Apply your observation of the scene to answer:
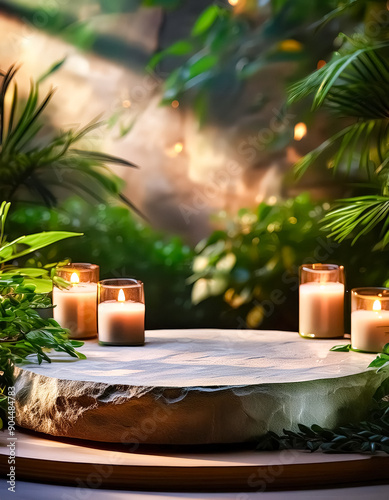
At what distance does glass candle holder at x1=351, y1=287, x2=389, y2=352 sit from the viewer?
1489 millimetres

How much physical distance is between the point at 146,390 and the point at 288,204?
1.15m

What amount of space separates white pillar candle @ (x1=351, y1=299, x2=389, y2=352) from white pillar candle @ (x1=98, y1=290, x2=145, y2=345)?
0.45 m

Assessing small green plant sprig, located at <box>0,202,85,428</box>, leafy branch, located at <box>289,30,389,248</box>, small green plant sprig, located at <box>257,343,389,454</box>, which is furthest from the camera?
leafy branch, located at <box>289,30,389,248</box>

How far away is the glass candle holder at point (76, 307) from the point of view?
1.70 m

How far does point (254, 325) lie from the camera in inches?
89.3

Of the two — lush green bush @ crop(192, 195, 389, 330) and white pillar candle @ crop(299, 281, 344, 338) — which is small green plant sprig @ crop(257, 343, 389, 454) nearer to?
white pillar candle @ crop(299, 281, 344, 338)

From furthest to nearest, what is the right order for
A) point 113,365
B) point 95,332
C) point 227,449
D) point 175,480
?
point 95,332, point 113,365, point 227,449, point 175,480

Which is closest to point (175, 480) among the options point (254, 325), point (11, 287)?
point (11, 287)

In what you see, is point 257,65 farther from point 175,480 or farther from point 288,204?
point 175,480

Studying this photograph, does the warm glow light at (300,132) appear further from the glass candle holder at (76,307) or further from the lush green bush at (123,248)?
the glass candle holder at (76,307)

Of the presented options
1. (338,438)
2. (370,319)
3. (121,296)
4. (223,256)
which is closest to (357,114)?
(223,256)

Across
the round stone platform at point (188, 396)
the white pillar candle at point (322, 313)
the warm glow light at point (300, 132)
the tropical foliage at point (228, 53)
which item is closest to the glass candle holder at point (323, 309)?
the white pillar candle at point (322, 313)

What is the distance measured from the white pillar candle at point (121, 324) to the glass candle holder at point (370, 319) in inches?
17.7

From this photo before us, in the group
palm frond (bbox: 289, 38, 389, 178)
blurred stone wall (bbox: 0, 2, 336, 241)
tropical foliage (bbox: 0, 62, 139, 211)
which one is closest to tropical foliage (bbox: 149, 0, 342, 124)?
blurred stone wall (bbox: 0, 2, 336, 241)
